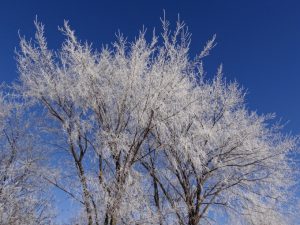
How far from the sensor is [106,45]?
10.5 meters

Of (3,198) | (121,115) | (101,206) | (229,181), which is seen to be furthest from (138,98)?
(3,198)

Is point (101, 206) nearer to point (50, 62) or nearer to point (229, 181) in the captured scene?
point (50, 62)

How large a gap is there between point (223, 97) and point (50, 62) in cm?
627

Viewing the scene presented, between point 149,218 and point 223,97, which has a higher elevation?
point 223,97

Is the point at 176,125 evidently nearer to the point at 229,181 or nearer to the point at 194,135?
the point at 194,135

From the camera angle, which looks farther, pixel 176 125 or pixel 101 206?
pixel 176 125

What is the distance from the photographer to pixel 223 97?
13.0 meters

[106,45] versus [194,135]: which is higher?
[106,45]

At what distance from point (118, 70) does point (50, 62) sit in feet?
5.69

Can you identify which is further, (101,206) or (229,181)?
(229,181)

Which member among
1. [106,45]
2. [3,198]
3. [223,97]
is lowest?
[3,198]

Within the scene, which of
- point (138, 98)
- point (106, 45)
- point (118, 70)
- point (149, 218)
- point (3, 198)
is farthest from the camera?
point (3, 198)

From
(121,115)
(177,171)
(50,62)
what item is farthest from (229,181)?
(50,62)

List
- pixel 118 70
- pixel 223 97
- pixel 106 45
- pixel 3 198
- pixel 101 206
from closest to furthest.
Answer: pixel 101 206, pixel 118 70, pixel 106 45, pixel 3 198, pixel 223 97
